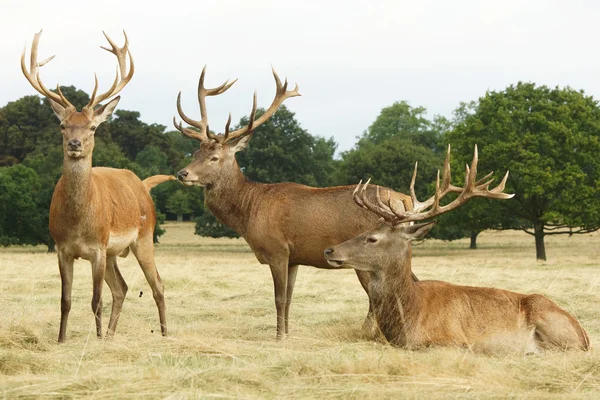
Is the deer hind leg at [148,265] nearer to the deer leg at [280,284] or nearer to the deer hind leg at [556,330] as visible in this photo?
the deer leg at [280,284]

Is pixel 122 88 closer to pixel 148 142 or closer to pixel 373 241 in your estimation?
pixel 373 241

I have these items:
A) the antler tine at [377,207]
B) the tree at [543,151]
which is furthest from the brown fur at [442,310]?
the tree at [543,151]

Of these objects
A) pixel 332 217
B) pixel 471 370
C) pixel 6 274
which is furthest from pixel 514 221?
pixel 471 370

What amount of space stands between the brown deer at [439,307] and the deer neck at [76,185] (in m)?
2.28

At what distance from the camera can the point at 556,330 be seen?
6273 millimetres

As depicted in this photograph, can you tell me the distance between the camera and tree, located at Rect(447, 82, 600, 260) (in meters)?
25.0

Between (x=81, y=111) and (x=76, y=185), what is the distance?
664mm

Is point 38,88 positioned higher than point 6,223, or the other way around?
point 38,88

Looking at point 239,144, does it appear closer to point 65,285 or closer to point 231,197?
point 231,197

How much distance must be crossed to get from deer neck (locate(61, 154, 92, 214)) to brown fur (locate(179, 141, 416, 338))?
134 cm

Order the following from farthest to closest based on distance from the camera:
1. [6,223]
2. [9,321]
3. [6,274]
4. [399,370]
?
[6,223], [6,274], [9,321], [399,370]

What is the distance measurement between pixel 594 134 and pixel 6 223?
853 inches

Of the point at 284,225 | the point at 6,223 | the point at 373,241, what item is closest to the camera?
the point at 373,241

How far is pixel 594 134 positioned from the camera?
26453 mm
